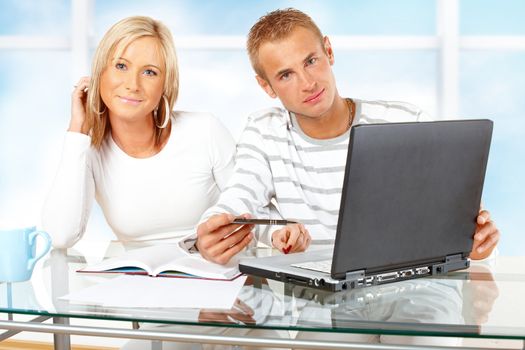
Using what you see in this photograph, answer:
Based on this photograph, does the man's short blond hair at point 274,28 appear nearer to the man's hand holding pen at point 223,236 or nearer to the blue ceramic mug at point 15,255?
the man's hand holding pen at point 223,236

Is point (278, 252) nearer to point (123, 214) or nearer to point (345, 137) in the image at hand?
point (345, 137)

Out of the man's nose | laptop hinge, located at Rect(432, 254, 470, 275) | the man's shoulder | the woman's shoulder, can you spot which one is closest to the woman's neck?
the woman's shoulder

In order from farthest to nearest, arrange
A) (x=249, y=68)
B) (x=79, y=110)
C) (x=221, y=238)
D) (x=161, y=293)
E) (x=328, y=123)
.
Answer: (x=249, y=68), (x=79, y=110), (x=328, y=123), (x=221, y=238), (x=161, y=293)

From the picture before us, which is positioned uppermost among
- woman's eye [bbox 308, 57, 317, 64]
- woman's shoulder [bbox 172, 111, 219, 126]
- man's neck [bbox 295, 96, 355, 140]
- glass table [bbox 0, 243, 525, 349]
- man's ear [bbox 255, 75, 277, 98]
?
woman's eye [bbox 308, 57, 317, 64]

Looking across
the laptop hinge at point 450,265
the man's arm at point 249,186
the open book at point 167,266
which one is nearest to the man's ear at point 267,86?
the man's arm at point 249,186

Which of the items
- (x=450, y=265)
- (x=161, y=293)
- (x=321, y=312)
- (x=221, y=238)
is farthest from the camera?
(x=221, y=238)

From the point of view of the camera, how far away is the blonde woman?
2.25 metres

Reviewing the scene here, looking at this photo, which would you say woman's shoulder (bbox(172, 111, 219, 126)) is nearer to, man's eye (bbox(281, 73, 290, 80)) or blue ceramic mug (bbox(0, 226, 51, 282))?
man's eye (bbox(281, 73, 290, 80))

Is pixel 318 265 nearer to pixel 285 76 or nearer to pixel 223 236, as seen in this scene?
pixel 223 236

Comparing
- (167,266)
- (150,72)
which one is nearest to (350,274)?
(167,266)

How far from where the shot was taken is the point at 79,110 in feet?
7.45

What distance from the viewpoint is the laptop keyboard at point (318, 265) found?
136 centimetres

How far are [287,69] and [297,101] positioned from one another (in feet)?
0.31

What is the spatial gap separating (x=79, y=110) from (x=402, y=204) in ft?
4.27
